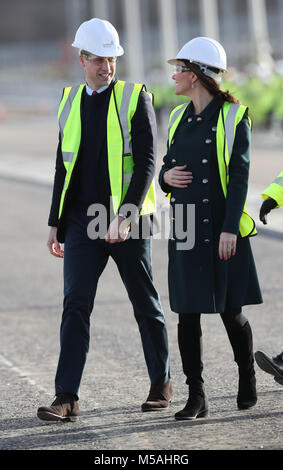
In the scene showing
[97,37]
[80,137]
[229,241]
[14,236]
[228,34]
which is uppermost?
[97,37]

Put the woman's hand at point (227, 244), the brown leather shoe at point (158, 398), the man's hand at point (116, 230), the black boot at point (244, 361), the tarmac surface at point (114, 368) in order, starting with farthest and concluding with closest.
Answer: the brown leather shoe at point (158, 398) → the black boot at point (244, 361) → the man's hand at point (116, 230) → the woman's hand at point (227, 244) → the tarmac surface at point (114, 368)

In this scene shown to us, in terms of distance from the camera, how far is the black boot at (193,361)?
5.48 meters

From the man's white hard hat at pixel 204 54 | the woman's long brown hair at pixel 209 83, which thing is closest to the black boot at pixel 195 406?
the woman's long brown hair at pixel 209 83

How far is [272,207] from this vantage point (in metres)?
5.76

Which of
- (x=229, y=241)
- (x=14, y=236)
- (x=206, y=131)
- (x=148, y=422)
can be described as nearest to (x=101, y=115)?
(x=206, y=131)

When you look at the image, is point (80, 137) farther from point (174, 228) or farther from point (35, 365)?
point (35, 365)

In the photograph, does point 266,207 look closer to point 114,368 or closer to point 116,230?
point 116,230

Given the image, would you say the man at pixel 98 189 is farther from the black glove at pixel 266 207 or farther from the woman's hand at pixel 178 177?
the black glove at pixel 266 207

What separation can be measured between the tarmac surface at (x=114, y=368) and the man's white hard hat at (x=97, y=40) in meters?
1.70

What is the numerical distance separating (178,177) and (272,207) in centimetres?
55

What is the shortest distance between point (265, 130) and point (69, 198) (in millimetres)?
22924

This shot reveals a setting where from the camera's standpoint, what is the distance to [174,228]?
217 inches

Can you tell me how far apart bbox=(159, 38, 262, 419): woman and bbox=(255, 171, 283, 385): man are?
25 cm

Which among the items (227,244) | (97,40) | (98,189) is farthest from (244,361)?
(97,40)
